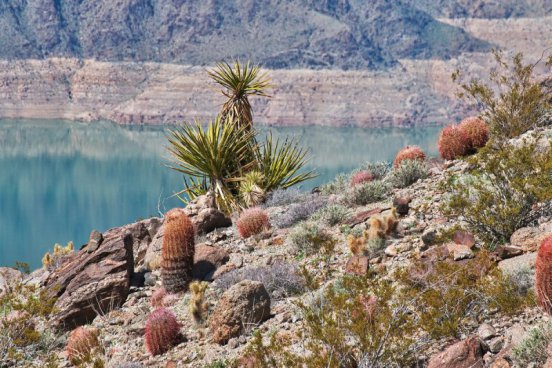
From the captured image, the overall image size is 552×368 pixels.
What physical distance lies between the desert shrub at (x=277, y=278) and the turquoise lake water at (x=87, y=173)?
572 inches

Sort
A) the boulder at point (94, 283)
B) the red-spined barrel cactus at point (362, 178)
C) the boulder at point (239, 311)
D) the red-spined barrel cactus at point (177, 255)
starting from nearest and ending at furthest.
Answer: the boulder at point (239, 311), the red-spined barrel cactus at point (177, 255), the boulder at point (94, 283), the red-spined barrel cactus at point (362, 178)

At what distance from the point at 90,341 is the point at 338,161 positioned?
106285 mm

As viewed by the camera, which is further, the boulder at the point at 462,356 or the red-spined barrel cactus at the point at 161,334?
the red-spined barrel cactus at the point at 161,334

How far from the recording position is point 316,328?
17.0 feet

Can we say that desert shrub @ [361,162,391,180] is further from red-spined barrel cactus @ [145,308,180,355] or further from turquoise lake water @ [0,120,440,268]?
turquoise lake water @ [0,120,440,268]

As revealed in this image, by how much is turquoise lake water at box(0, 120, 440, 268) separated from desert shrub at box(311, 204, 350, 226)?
12.7 meters

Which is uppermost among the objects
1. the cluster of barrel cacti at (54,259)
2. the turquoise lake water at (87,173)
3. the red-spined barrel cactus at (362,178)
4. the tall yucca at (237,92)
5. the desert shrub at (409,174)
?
the tall yucca at (237,92)

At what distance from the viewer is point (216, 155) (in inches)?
503

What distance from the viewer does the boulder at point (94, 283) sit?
9305mm

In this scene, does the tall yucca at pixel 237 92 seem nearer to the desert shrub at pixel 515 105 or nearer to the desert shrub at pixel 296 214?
the desert shrub at pixel 296 214

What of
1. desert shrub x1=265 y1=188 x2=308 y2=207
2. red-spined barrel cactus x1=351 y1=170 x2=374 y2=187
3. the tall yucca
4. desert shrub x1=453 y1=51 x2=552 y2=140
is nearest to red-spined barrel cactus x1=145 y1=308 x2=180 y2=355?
desert shrub x1=265 y1=188 x2=308 y2=207

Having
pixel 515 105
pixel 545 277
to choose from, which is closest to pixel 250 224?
pixel 515 105

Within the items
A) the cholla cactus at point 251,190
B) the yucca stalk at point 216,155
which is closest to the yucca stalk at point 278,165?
the yucca stalk at point 216,155

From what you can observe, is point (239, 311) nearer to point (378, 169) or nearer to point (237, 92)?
point (378, 169)
